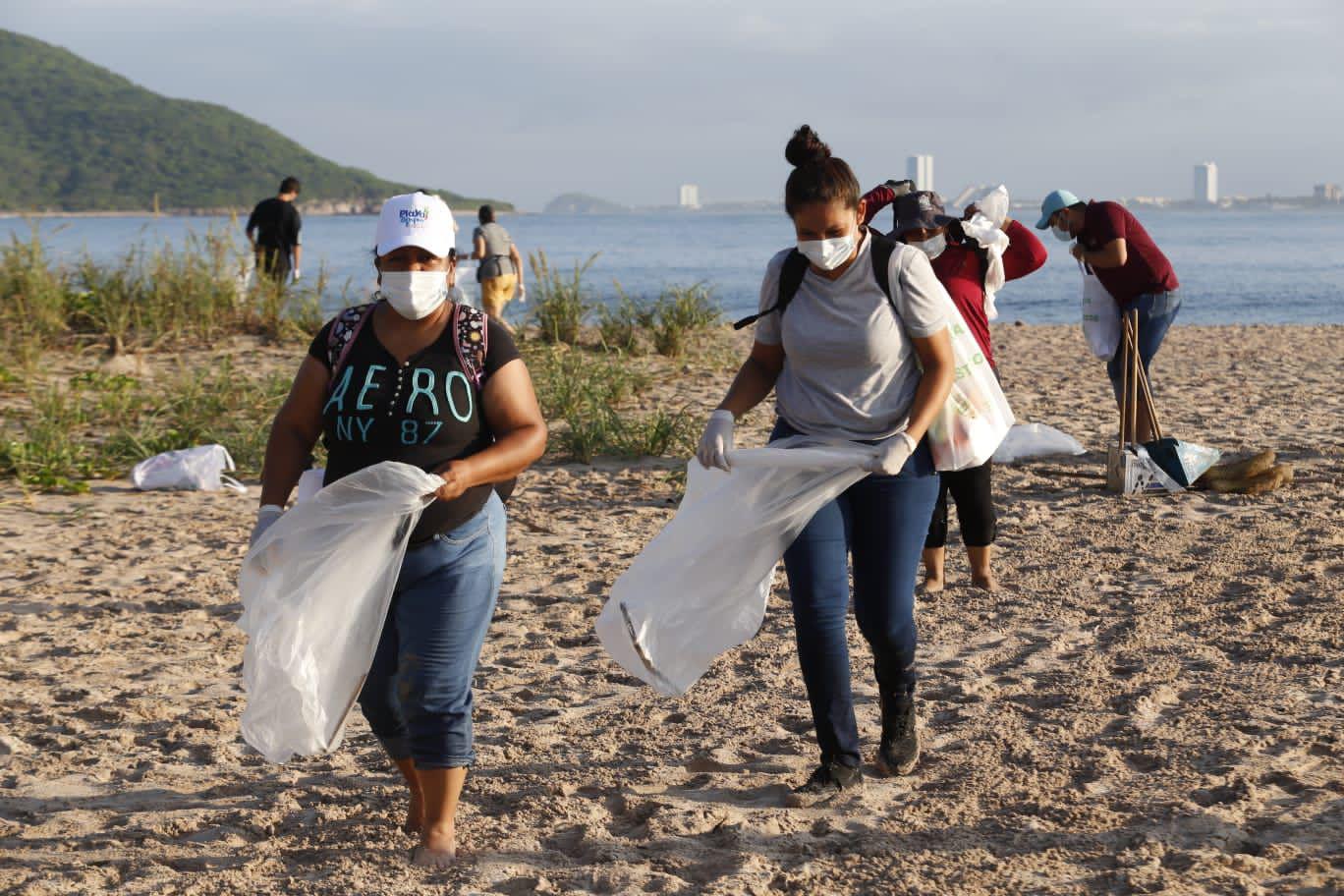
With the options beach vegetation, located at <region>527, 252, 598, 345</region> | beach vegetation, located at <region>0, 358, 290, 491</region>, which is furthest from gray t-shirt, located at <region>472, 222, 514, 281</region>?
beach vegetation, located at <region>0, 358, 290, 491</region>

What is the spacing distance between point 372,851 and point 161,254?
9.84 meters

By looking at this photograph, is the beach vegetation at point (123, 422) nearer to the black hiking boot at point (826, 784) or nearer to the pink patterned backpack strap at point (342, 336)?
the pink patterned backpack strap at point (342, 336)

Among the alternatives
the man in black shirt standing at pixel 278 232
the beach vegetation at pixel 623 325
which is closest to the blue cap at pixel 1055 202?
the beach vegetation at pixel 623 325

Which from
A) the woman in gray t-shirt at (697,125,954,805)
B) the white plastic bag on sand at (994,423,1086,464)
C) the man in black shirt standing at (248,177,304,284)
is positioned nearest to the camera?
the woman in gray t-shirt at (697,125,954,805)

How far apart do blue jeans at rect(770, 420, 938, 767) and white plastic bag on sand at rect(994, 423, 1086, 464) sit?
4561mm

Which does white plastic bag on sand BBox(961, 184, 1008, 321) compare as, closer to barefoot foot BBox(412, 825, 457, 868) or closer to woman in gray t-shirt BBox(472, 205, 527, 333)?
barefoot foot BBox(412, 825, 457, 868)

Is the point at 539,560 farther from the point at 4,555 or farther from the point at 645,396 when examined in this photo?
the point at 645,396

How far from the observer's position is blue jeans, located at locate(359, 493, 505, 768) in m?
2.88

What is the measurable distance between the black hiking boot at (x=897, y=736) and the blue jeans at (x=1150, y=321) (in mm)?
3830

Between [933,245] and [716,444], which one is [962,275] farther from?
[716,444]

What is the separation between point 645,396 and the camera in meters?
10.3

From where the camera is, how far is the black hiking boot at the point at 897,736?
3537mm

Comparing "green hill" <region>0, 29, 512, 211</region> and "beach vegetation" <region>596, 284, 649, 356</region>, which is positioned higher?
"green hill" <region>0, 29, 512, 211</region>

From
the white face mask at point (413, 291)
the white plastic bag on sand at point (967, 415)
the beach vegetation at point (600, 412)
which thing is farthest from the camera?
the beach vegetation at point (600, 412)
